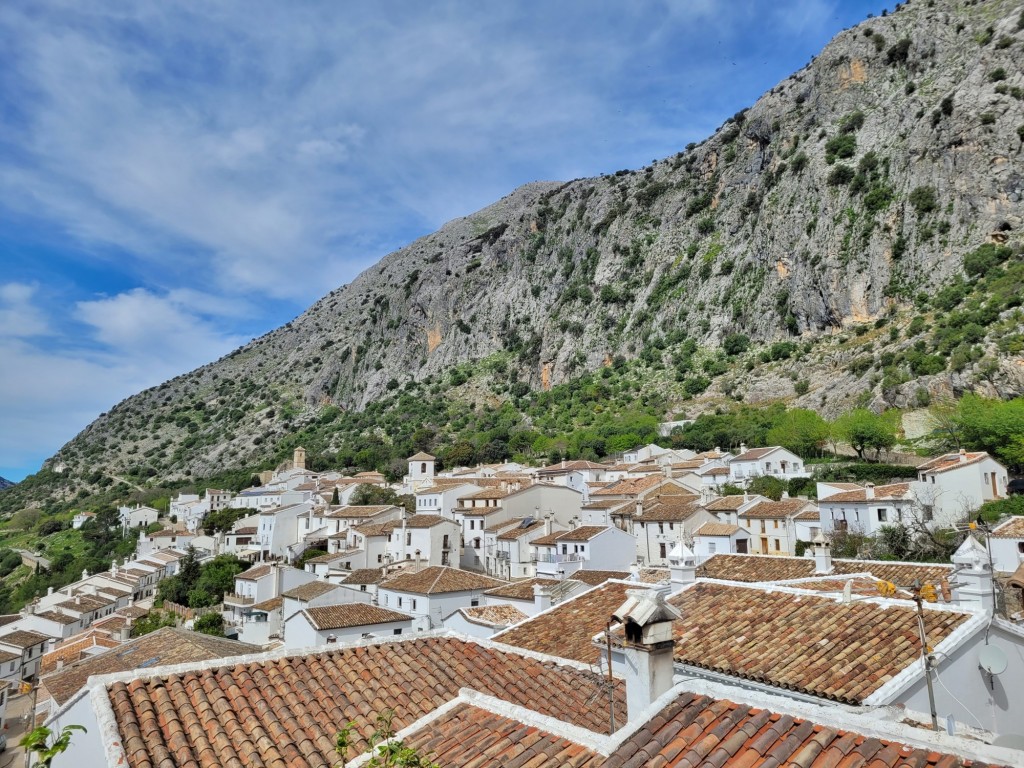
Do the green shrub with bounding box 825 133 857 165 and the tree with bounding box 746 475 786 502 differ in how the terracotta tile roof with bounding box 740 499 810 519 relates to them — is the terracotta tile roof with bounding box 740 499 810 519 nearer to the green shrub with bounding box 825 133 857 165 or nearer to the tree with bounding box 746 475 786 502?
the tree with bounding box 746 475 786 502

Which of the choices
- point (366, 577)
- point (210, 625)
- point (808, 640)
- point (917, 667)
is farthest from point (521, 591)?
point (210, 625)

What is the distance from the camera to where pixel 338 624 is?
25.6 metres

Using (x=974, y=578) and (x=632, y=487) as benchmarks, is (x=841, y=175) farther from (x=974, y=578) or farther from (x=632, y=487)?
(x=974, y=578)

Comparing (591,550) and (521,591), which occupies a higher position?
(521,591)

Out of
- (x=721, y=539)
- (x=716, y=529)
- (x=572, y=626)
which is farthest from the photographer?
(x=716, y=529)

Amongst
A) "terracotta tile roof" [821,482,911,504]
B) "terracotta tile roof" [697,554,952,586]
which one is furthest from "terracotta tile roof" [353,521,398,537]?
"terracotta tile roof" [697,554,952,586]

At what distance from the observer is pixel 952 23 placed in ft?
311

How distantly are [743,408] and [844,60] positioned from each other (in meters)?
67.9

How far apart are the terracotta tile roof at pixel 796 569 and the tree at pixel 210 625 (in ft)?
125

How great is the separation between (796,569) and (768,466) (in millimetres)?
39930


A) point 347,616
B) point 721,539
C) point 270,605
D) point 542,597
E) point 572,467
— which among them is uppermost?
point 572,467

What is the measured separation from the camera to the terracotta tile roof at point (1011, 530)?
25.3 m

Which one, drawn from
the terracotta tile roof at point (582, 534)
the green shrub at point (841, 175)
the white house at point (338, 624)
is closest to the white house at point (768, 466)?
the terracotta tile roof at point (582, 534)

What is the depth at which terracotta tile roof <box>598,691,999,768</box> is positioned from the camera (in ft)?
13.8
